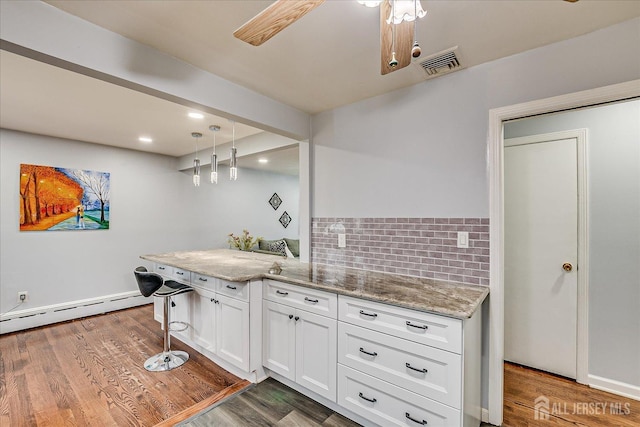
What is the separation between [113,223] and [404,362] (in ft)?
14.2

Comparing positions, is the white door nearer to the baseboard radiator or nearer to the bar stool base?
the bar stool base

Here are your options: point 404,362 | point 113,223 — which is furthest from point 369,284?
point 113,223

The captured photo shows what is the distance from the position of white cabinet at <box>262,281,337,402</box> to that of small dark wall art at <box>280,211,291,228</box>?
418 cm

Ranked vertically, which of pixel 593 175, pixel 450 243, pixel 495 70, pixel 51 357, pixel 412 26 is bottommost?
pixel 51 357

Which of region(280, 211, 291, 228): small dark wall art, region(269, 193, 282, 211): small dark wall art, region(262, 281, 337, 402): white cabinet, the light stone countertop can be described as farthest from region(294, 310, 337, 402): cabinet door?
region(280, 211, 291, 228): small dark wall art

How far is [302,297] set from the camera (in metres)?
2.02

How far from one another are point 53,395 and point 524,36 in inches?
157

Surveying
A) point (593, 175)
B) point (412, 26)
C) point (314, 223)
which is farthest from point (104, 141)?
point (593, 175)

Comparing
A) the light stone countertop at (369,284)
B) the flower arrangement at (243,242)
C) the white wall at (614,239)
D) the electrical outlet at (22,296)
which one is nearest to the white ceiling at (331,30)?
the white wall at (614,239)

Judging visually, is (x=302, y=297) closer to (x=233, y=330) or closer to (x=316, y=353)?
(x=316, y=353)

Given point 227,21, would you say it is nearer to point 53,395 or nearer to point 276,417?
Answer: point 276,417

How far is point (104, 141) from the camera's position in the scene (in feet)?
12.4

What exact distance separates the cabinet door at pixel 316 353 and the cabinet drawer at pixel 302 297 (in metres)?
0.05

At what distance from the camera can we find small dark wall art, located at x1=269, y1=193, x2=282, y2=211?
6.16m
